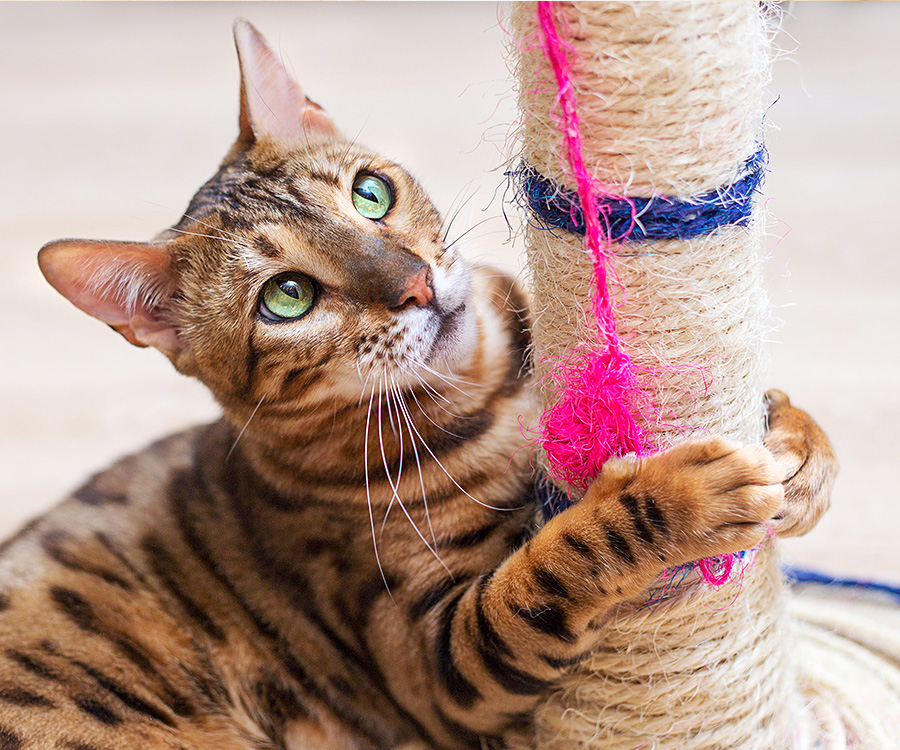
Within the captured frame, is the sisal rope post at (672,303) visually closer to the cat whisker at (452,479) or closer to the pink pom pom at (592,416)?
the pink pom pom at (592,416)

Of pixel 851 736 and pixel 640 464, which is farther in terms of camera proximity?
pixel 851 736

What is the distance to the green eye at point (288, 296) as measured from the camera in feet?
3.62

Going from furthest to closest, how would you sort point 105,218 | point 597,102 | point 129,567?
1. point 105,218
2. point 129,567
3. point 597,102

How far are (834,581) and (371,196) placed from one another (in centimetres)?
109

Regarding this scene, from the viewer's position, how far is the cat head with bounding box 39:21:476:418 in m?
1.07

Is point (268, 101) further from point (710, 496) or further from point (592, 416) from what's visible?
point (710, 496)

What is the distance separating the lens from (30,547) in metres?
1.31

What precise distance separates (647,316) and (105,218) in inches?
101

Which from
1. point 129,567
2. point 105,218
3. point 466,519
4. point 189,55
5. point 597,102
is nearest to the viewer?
point 597,102

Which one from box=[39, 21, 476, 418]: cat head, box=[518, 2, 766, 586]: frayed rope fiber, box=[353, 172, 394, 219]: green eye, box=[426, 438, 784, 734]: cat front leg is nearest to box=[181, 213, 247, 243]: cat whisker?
box=[39, 21, 476, 418]: cat head

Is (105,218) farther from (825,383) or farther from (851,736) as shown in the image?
(851,736)

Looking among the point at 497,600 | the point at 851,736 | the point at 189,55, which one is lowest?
the point at 851,736

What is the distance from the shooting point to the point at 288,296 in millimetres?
1106

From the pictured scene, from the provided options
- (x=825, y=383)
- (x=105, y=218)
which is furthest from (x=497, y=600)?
(x=105, y=218)
